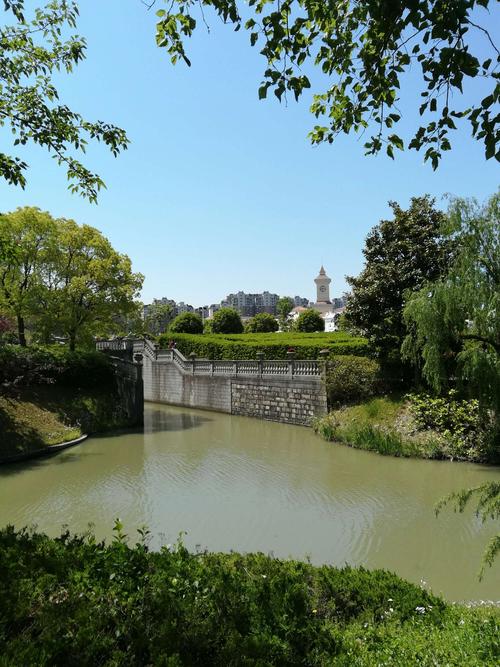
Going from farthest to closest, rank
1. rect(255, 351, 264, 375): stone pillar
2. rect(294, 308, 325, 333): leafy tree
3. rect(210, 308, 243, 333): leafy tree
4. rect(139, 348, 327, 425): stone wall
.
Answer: rect(294, 308, 325, 333): leafy tree
rect(210, 308, 243, 333): leafy tree
rect(255, 351, 264, 375): stone pillar
rect(139, 348, 327, 425): stone wall

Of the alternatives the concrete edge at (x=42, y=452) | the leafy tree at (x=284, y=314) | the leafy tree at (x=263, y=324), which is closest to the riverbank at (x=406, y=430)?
the concrete edge at (x=42, y=452)

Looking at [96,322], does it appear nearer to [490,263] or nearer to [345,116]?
[490,263]

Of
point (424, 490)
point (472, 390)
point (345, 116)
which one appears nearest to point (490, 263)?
point (472, 390)

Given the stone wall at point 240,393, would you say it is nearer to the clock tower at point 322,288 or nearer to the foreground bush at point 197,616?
the foreground bush at point 197,616

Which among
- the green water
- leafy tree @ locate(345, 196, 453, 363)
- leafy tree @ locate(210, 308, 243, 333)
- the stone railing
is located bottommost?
the green water

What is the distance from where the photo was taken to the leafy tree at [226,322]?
5869 cm

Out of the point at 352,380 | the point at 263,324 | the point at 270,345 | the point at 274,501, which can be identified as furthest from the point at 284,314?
the point at 274,501

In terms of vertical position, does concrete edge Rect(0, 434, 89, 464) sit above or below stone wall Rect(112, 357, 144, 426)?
below

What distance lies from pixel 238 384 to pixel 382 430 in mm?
10688

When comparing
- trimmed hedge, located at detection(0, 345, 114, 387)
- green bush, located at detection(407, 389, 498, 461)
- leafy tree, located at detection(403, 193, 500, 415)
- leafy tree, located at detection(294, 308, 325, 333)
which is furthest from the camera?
leafy tree, located at detection(294, 308, 325, 333)

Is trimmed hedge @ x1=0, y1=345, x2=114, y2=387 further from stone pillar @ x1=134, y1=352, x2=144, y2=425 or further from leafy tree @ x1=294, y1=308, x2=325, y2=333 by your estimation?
leafy tree @ x1=294, y1=308, x2=325, y2=333

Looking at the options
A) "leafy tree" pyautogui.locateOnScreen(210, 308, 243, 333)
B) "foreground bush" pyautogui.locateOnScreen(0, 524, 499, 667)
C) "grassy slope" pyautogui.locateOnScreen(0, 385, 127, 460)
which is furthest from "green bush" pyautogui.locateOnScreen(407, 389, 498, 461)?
"leafy tree" pyautogui.locateOnScreen(210, 308, 243, 333)

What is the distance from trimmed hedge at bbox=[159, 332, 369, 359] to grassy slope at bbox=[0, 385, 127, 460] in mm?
9627

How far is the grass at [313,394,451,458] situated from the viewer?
15668 mm
